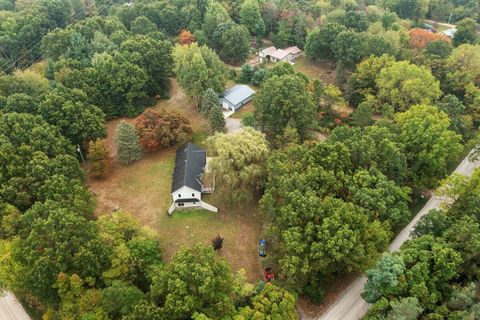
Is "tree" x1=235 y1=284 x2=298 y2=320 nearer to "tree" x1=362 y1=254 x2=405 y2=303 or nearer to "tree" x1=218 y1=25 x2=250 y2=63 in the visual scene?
"tree" x1=362 y1=254 x2=405 y2=303

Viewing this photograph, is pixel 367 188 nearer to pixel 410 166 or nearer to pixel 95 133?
pixel 410 166

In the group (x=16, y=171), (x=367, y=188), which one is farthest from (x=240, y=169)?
(x=16, y=171)

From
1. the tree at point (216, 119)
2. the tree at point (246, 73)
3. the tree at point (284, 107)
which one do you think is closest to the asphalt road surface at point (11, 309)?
the tree at point (216, 119)

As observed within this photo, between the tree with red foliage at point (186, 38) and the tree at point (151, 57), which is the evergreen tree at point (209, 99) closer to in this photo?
the tree at point (151, 57)

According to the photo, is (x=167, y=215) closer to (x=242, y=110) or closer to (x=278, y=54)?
(x=242, y=110)

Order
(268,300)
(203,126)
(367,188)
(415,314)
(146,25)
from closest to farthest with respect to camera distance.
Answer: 1. (415,314)
2. (268,300)
3. (367,188)
4. (203,126)
5. (146,25)

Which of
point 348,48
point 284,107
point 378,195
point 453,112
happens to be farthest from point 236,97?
point 378,195

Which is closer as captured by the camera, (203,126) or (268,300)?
(268,300)
